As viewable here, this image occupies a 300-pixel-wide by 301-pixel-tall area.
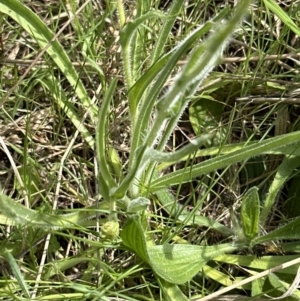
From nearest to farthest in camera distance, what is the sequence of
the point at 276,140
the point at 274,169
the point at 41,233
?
the point at 276,140, the point at 41,233, the point at 274,169

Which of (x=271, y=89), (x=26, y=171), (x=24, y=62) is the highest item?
(x=24, y=62)

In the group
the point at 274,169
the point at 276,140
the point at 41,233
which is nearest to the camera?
the point at 276,140

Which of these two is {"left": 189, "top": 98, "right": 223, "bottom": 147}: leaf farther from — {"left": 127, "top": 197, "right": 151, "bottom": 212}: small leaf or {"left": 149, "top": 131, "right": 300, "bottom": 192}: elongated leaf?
{"left": 127, "top": 197, "right": 151, "bottom": 212}: small leaf

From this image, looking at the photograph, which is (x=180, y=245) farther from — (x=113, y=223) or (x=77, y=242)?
(x=77, y=242)

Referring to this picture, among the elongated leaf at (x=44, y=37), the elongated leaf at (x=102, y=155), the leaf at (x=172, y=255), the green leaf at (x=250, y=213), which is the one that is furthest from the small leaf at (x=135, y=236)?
the elongated leaf at (x=44, y=37)

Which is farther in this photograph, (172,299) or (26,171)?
(26,171)

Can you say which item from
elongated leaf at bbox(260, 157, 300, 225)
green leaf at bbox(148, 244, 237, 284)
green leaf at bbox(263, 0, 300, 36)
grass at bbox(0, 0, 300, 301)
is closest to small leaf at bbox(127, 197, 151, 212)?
grass at bbox(0, 0, 300, 301)

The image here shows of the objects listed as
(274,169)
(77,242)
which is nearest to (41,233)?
(77,242)
